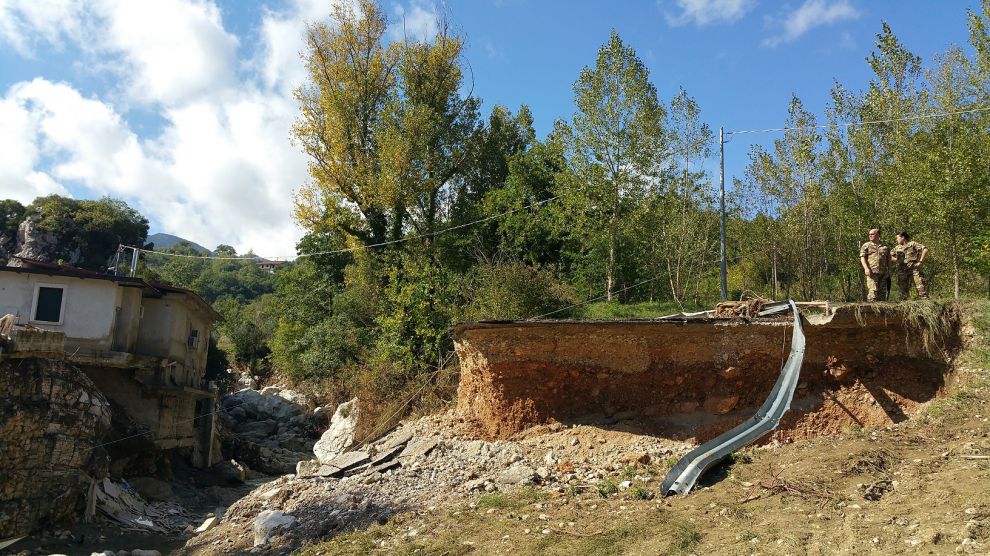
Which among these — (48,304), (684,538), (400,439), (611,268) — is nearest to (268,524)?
(400,439)

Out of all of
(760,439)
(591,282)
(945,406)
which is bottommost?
(760,439)

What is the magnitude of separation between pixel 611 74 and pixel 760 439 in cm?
1681

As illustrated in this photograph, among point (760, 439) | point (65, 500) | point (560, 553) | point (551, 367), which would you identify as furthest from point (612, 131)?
point (65, 500)

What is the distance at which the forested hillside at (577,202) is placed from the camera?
70.8 feet

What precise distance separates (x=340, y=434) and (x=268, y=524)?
7.04m

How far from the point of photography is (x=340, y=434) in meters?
20.0

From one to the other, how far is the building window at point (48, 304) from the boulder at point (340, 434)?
31.3 feet

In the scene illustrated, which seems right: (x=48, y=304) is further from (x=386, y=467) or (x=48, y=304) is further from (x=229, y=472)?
(x=386, y=467)

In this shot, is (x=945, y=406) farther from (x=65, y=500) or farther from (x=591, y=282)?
(x=65, y=500)

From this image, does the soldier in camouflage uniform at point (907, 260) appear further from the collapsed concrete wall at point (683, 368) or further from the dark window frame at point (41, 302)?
the dark window frame at point (41, 302)

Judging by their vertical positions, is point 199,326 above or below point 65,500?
above

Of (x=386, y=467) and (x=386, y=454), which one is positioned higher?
(x=386, y=454)

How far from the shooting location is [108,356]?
22156 mm

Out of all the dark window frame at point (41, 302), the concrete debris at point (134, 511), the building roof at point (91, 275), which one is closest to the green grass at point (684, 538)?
the concrete debris at point (134, 511)
